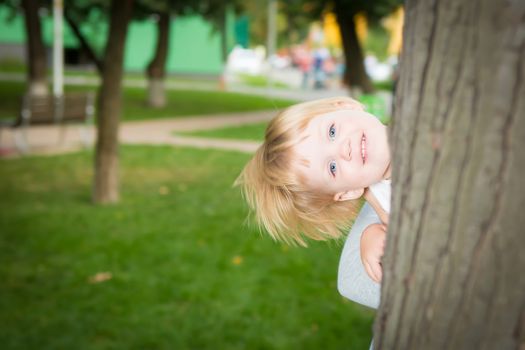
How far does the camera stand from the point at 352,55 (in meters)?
18.4

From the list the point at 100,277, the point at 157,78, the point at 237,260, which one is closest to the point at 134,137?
the point at 157,78

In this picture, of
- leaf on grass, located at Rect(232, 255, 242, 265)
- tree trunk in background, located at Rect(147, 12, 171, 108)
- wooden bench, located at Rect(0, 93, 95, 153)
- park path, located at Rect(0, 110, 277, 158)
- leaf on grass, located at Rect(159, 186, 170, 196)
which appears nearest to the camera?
leaf on grass, located at Rect(232, 255, 242, 265)

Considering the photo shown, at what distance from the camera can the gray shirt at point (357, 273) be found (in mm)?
1619

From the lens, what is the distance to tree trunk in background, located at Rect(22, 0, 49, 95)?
16.4 meters

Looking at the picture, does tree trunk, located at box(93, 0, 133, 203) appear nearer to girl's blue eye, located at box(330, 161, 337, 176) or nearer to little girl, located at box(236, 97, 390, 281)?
little girl, located at box(236, 97, 390, 281)

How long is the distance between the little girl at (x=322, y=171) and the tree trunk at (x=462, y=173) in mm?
437

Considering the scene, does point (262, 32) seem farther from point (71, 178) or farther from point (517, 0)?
point (517, 0)

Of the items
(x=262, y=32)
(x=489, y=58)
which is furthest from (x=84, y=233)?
(x=262, y=32)

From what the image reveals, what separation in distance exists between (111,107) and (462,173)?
6523 millimetres

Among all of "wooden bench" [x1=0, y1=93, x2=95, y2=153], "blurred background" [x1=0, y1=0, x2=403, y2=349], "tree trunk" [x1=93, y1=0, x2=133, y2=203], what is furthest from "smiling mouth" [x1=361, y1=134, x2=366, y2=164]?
"wooden bench" [x1=0, y1=93, x2=95, y2=153]

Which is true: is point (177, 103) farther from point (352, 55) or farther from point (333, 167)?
point (333, 167)

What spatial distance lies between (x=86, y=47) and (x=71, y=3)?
38.0 feet

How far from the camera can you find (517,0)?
976 mm

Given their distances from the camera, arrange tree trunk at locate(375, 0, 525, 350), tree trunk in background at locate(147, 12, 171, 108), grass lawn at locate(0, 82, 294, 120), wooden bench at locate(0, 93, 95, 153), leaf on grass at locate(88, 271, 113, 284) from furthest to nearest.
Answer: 1. tree trunk in background at locate(147, 12, 171, 108)
2. grass lawn at locate(0, 82, 294, 120)
3. wooden bench at locate(0, 93, 95, 153)
4. leaf on grass at locate(88, 271, 113, 284)
5. tree trunk at locate(375, 0, 525, 350)
